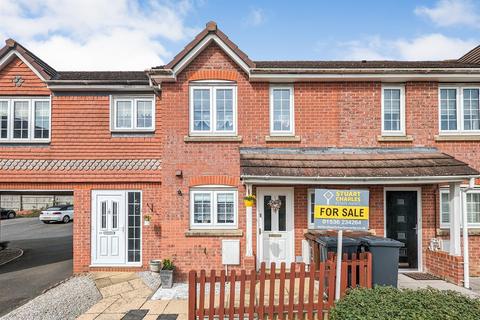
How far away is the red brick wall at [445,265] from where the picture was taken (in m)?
9.04

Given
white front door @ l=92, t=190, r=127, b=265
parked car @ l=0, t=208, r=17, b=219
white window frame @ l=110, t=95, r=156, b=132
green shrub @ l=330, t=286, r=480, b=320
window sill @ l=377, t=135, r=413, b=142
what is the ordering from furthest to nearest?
1. parked car @ l=0, t=208, r=17, b=219
2. white window frame @ l=110, t=95, r=156, b=132
3. white front door @ l=92, t=190, r=127, b=265
4. window sill @ l=377, t=135, r=413, b=142
5. green shrub @ l=330, t=286, r=480, b=320

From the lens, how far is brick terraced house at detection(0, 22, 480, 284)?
10156mm

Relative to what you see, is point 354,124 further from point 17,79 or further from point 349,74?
point 17,79

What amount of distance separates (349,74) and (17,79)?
1062 cm

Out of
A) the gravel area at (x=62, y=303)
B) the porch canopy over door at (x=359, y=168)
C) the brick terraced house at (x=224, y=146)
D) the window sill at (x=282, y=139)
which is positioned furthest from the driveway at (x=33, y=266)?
the window sill at (x=282, y=139)

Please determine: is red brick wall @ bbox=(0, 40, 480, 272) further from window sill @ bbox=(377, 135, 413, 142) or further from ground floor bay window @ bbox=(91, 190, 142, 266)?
ground floor bay window @ bbox=(91, 190, 142, 266)

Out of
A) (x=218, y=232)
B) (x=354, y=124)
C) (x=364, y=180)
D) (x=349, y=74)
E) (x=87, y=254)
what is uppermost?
(x=349, y=74)

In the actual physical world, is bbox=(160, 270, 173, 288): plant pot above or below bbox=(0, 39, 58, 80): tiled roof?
below

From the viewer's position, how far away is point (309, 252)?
9.97m

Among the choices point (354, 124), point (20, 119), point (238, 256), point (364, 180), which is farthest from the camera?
point (20, 119)

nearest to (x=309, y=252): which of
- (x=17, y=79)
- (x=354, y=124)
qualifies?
(x=354, y=124)

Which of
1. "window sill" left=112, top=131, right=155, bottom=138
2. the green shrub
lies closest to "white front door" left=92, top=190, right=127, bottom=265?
"window sill" left=112, top=131, right=155, bottom=138

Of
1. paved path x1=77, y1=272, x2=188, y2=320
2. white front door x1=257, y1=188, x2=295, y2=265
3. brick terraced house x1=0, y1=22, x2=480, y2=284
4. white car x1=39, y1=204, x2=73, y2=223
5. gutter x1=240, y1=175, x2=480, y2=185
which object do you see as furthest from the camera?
white car x1=39, y1=204, x2=73, y2=223

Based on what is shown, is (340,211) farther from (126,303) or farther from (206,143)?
(126,303)
